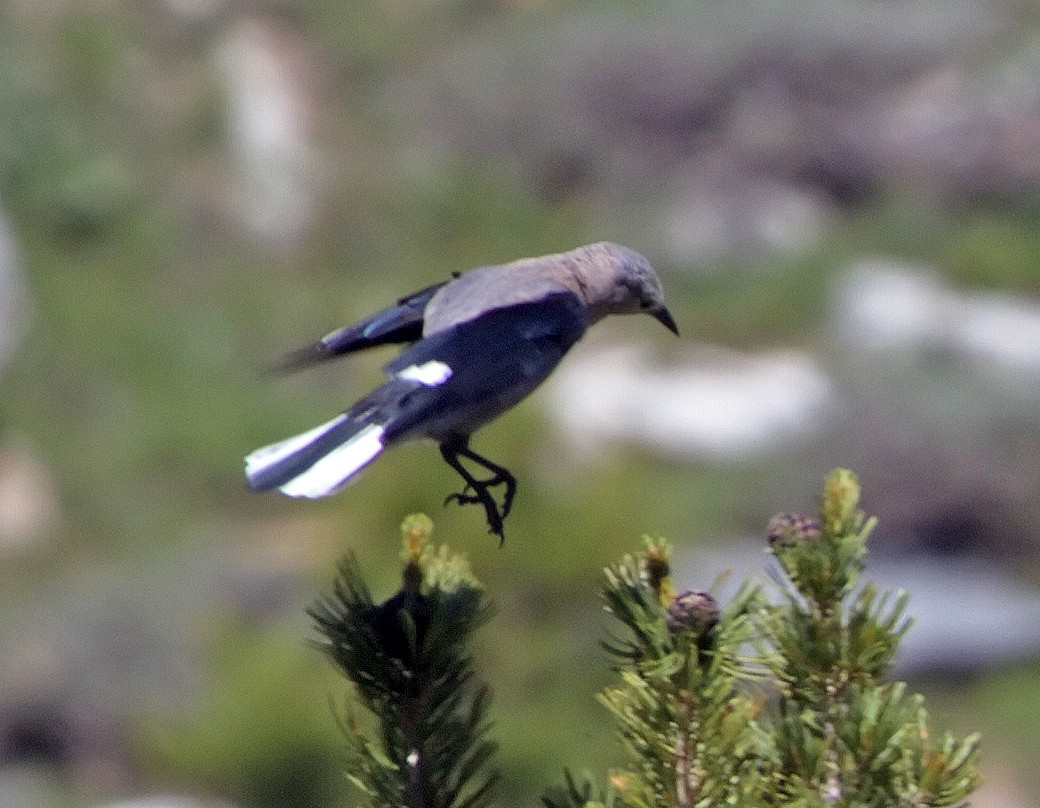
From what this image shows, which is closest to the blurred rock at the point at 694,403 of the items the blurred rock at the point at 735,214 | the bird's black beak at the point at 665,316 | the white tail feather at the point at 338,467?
the blurred rock at the point at 735,214

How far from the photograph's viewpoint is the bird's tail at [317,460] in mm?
2762

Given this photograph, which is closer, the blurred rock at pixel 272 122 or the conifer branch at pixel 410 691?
the conifer branch at pixel 410 691

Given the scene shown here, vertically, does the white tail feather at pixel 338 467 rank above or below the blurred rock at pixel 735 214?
below

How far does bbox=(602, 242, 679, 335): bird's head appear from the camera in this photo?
4.24m

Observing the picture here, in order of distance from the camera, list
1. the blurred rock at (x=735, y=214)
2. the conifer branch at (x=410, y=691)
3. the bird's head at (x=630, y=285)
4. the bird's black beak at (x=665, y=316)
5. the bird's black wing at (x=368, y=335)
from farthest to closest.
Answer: the blurred rock at (x=735, y=214), the bird's black beak at (x=665, y=316), the bird's head at (x=630, y=285), the bird's black wing at (x=368, y=335), the conifer branch at (x=410, y=691)

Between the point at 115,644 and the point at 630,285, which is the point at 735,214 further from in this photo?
the point at 630,285

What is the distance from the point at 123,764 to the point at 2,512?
2699mm

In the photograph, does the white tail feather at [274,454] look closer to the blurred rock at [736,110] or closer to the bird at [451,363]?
the bird at [451,363]

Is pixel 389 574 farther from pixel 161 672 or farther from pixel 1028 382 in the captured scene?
pixel 1028 382

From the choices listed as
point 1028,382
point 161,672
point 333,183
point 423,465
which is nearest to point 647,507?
point 423,465

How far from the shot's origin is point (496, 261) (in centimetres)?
1611

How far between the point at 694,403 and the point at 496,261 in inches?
103

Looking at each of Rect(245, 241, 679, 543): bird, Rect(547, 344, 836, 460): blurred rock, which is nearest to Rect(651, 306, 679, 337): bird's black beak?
Rect(245, 241, 679, 543): bird

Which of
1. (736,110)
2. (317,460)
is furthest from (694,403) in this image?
(317,460)
